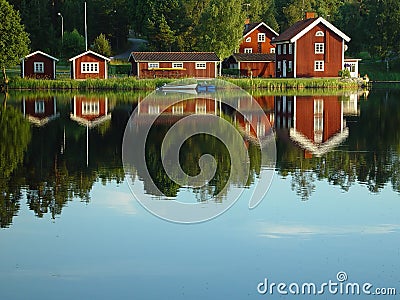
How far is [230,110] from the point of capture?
31.3m

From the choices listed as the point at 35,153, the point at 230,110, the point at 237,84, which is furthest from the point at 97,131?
the point at 237,84

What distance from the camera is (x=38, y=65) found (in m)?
50.1

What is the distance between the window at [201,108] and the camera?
A: 29.2m

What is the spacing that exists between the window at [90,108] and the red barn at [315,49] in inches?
751

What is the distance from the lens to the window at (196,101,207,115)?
2920 centimetres

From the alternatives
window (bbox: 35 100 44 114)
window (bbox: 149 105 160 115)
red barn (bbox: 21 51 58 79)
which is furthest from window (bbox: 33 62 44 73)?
window (bbox: 149 105 160 115)

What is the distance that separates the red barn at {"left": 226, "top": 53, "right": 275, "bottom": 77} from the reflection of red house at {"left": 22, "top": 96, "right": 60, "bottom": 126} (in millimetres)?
18449

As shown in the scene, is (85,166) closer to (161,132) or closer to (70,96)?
(161,132)

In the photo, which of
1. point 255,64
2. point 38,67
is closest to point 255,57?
point 255,64

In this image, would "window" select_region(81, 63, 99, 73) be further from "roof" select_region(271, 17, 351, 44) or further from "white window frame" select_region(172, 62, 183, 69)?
"roof" select_region(271, 17, 351, 44)

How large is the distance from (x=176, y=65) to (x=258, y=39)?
10.9 metres

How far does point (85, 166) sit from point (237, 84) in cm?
3202

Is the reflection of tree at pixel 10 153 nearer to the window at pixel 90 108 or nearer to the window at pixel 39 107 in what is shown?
the window at pixel 39 107

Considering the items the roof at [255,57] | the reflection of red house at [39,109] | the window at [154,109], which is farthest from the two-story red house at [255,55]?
the window at [154,109]
